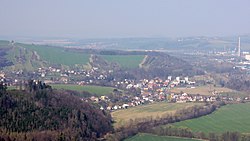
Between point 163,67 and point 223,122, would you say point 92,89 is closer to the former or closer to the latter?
point 223,122

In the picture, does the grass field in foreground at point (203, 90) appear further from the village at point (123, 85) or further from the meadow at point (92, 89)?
the meadow at point (92, 89)

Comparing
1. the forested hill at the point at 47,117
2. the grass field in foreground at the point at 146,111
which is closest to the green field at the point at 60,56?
the grass field in foreground at the point at 146,111

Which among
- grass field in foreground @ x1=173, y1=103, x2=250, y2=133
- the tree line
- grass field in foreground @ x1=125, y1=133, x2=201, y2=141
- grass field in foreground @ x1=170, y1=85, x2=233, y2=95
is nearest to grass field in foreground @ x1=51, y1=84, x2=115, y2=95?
grass field in foreground @ x1=170, y1=85, x2=233, y2=95

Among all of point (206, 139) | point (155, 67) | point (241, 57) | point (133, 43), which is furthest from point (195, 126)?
point (133, 43)

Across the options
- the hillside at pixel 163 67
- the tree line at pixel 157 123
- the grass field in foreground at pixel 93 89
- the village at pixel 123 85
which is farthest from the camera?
the hillside at pixel 163 67

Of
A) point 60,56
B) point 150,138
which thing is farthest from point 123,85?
point 150,138

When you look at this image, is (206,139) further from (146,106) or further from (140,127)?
(146,106)

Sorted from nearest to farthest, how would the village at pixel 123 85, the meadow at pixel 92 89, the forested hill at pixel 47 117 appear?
the forested hill at pixel 47 117, the village at pixel 123 85, the meadow at pixel 92 89
